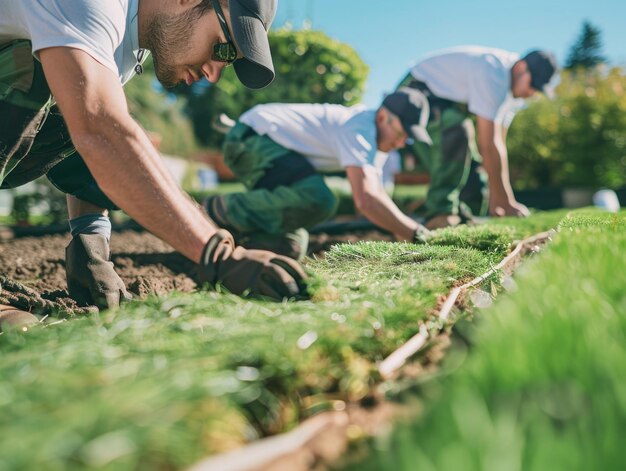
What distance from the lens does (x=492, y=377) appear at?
92 cm

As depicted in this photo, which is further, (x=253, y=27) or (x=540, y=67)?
(x=540, y=67)

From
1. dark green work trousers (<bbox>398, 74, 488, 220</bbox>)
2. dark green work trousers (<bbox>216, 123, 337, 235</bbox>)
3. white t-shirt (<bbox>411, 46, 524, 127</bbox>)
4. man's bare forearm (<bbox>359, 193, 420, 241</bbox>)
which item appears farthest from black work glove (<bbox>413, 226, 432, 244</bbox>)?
white t-shirt (<bbox>411, 46, 524, 127</bbox>)

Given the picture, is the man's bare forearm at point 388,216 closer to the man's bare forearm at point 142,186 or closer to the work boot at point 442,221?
the work boot at point 442,221

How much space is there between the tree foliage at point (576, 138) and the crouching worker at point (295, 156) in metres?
11.0

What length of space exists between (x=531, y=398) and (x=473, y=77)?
5.08 metres

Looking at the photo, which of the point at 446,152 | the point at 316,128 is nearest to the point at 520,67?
the point at 446,152

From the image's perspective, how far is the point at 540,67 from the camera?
5.56 m

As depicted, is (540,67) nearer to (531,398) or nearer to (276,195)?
(276,195)

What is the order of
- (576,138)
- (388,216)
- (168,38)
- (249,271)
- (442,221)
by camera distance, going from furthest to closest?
(576,138), (442,221), (388,216), (168,38), (249,271)

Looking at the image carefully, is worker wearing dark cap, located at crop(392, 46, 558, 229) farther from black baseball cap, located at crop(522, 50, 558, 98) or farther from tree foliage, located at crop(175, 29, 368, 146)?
tree foliage, located at crop(175, 29, 368, 146)

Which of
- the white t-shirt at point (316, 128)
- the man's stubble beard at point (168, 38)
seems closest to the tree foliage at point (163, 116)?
the white t-shirt at point (316, 128)

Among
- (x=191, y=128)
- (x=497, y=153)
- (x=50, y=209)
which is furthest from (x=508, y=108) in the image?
(x=191, y=128)

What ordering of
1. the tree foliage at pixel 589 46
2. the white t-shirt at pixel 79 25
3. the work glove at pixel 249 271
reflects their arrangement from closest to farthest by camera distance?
the work glove at pixel 249 271, the white t-shirt at pixel 79 25, the tree foliage at pixel 589 46

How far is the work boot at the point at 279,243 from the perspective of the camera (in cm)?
441
